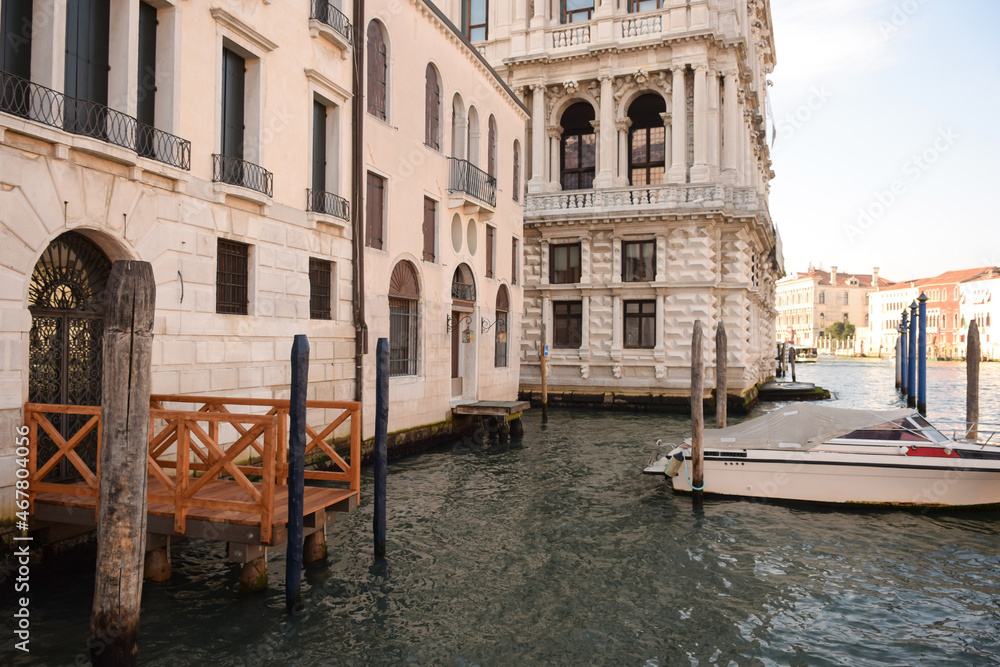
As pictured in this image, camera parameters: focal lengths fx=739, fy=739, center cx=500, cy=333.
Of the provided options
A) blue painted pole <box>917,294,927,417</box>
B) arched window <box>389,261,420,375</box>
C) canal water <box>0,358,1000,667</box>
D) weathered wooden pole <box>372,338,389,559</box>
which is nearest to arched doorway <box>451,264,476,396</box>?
arched window <box>389,261,420,375</box>

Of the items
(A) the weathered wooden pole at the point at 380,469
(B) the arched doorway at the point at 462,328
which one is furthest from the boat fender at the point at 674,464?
(B) the arched doorway at the point at 462,328

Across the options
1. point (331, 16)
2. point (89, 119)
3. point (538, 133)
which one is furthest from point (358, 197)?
point (538, 133)

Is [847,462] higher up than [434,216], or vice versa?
[434,216]

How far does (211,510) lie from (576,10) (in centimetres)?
2568

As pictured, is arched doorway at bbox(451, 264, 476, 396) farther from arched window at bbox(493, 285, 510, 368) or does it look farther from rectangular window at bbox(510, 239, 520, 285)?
rectangular window at bbox(510, 239, 520, 285)

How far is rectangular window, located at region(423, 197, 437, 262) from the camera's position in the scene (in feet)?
52.5

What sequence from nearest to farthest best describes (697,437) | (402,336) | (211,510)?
(211,510)
(697,437)
(402,336)

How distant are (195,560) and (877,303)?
12304 centimetres

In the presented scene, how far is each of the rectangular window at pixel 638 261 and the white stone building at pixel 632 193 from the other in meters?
0.04

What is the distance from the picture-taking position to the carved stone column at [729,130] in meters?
26.1

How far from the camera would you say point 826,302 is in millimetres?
121188

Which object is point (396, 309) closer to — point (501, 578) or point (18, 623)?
point (501, 578)

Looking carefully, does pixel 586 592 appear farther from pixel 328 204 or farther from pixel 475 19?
pixel 475 19

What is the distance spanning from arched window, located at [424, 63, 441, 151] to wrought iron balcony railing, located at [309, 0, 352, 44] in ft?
10.4
